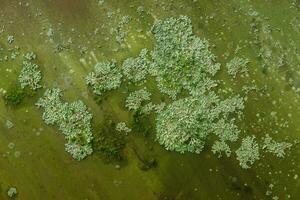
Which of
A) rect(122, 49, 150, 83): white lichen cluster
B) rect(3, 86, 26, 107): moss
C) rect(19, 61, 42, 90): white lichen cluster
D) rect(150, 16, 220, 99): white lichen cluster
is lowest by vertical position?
rect(3, 86, 26, 107): moss

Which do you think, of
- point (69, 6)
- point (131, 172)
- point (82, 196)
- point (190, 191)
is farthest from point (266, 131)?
point (69, 6)

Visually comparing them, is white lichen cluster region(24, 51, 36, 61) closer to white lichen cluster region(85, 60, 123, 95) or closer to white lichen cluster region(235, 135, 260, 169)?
white lichen cluster region(85, 60, 123, 95)

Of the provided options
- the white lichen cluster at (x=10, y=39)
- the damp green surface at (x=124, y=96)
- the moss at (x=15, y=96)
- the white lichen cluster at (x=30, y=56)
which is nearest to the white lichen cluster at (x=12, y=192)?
the damp green surface at (x=124, y=96)

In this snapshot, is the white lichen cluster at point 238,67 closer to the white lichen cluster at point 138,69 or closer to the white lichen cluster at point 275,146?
the white lichen cluster at point 275,146

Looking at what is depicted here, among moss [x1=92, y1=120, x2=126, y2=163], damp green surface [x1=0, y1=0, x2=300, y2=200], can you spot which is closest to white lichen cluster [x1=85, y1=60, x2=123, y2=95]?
damp green surface [x1=0, y1=0, x2=300, y2=200]

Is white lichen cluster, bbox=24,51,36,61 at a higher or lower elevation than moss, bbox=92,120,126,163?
higher

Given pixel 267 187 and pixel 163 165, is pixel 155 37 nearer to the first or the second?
pixel 163 165

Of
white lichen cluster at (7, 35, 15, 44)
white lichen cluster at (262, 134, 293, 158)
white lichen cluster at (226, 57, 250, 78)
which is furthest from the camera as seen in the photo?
white lichen cluster at (7, 35, 15, 44)
